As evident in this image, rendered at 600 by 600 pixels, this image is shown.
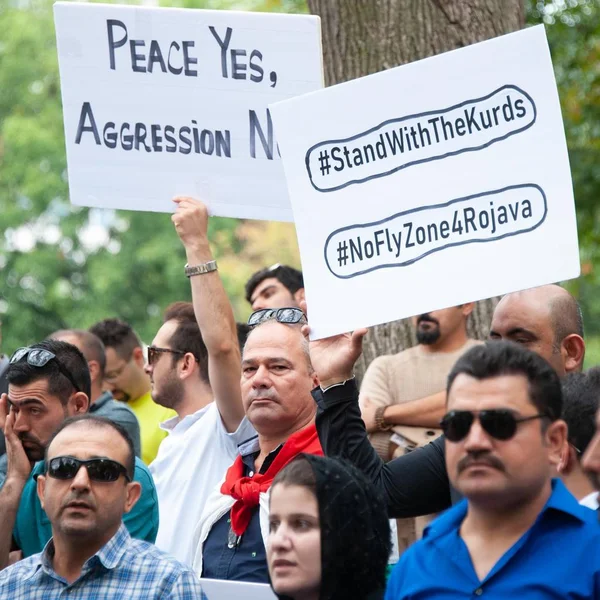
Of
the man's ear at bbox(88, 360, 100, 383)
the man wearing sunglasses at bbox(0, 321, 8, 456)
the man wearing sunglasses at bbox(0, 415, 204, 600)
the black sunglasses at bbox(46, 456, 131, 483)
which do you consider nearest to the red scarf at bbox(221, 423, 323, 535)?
the man wearing sunglasses at bbox(0, 415, 204, 600)

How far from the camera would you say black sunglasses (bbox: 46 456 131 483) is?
4.21 metres

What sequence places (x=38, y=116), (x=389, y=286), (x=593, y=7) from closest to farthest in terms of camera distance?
(x=389, y=286), (x=593, y=7), (x=38, y=116)

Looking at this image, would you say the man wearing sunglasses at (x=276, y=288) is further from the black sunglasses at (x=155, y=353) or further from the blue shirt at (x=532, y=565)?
the blue shirt at (x=532, y=565)

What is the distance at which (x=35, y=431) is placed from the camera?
5.14 metres

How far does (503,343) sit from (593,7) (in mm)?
9129

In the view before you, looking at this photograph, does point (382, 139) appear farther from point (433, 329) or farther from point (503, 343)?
point (433, 329)

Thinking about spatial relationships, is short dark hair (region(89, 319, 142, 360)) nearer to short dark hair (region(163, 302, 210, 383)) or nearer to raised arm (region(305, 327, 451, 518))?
short dark hair (region(163, 302, 210, 383))

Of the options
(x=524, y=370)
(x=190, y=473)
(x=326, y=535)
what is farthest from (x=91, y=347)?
(x=524, y=370)

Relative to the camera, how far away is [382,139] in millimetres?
4164

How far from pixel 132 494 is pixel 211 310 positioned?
36.9 inches

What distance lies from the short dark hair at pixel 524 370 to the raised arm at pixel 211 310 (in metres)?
1.88

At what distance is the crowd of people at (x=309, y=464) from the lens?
3119mm

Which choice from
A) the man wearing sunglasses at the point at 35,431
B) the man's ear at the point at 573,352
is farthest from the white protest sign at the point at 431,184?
the man wearing sunglasses at the point at 35,431

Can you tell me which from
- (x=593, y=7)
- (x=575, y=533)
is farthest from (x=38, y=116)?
(x=575, y=533)
